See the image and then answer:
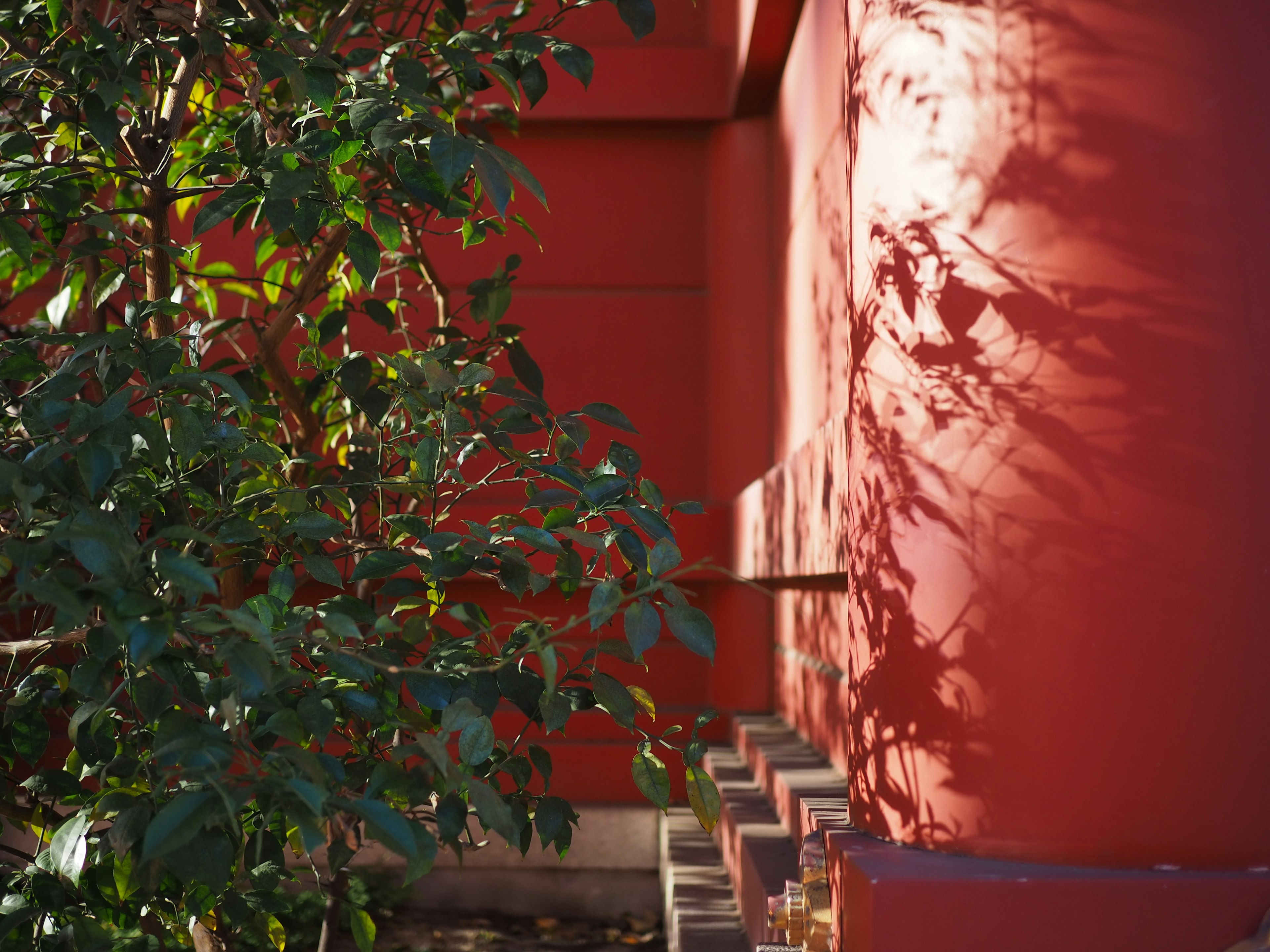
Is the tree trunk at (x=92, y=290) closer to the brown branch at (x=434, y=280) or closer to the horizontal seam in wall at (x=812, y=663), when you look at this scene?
the brown branch at (x=434, y=280)

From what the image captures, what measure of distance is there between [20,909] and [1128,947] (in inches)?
50.3

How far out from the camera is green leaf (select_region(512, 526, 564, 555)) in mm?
1294

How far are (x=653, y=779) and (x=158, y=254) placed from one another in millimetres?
1196

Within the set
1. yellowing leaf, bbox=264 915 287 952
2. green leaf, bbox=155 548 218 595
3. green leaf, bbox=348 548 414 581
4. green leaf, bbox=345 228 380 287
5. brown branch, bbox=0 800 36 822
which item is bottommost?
yellowing leaf, bbox=264 915 287 952

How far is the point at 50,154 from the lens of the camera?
212 centimetres

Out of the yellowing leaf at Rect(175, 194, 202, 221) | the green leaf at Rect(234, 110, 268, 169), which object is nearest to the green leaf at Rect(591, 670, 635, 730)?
the green leaf at Rect(234, 110, 268, 169)

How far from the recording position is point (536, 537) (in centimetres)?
130

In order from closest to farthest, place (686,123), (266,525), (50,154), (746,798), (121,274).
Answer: (266,525) → (121,274) → (50,154) → (746,798) → (686,123)

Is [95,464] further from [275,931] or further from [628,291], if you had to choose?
[628,291]

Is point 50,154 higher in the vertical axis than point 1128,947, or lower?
higher

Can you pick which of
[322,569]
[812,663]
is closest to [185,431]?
[322,569]

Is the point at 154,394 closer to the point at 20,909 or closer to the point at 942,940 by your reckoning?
the point at 20,909

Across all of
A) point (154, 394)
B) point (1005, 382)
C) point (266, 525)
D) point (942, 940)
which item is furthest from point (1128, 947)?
point (154, 394)

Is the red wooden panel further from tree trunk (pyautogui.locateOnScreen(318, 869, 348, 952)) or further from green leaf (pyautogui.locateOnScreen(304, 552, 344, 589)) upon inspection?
green leaf (pyautogui.locateOnScreen(304, 552, 344, 589))
